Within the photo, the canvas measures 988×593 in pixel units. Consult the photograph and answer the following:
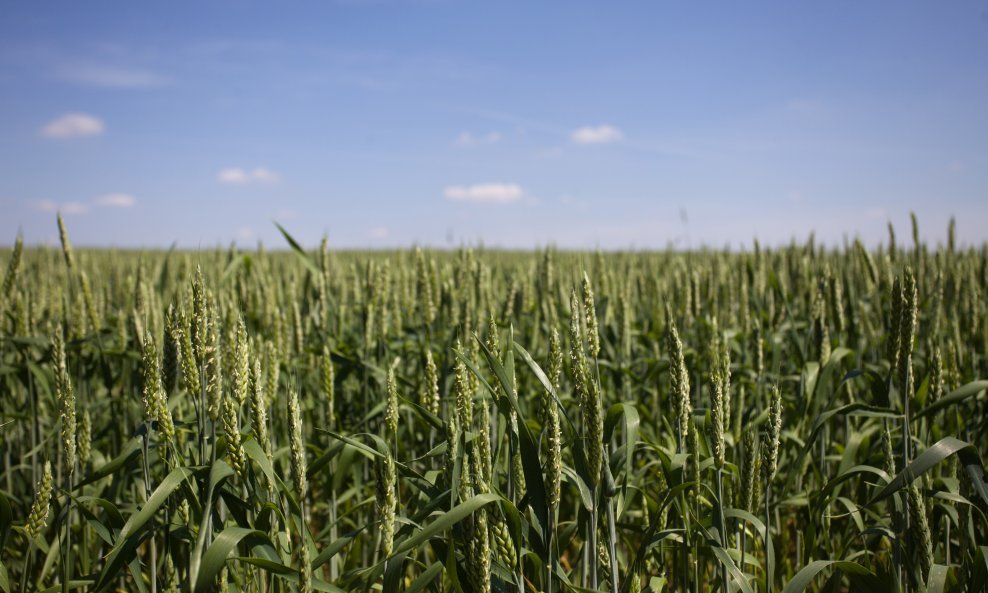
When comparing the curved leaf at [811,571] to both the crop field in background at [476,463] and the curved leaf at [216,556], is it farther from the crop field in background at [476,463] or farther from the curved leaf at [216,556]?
the curved leaf at [216,556]

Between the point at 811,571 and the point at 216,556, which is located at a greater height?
the point at 216,556

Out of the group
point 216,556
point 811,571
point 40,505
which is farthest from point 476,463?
point 40,505

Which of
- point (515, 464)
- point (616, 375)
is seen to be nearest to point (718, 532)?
point (515, 464)

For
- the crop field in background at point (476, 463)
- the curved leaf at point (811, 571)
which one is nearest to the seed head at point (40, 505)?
the crop field in background at point (476, 463)

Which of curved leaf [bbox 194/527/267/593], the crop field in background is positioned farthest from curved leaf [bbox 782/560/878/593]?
curved leaf [bbox 194/527/267/593]

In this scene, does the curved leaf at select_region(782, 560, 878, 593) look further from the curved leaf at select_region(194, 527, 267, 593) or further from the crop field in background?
the curved leaf at select_region(194, 527, 267, 593)

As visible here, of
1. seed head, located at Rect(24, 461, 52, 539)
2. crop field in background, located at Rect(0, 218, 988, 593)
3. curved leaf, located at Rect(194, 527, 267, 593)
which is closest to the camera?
curved leaf, located at Rect(194, 527, 267, 593)

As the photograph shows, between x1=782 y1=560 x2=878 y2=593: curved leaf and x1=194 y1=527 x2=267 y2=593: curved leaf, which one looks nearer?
x1=194 y1=527 x2=267 y2=593: curved leaf

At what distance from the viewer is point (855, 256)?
17.4 ft

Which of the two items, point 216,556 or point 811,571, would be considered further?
point 811,571

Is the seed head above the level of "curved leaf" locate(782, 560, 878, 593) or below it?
above

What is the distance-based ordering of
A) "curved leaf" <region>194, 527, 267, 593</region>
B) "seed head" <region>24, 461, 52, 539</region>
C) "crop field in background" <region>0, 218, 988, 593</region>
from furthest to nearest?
"seed head" <region>24, 461, 52, 539</region> < "crop field in background" <region>0, 218, 988, 593</region> < "curved leaf" <region>194, 527, 267, 593</region>

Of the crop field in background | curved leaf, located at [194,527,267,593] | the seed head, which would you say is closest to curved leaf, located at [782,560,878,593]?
the crop field in background

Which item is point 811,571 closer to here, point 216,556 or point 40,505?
point 216,556
